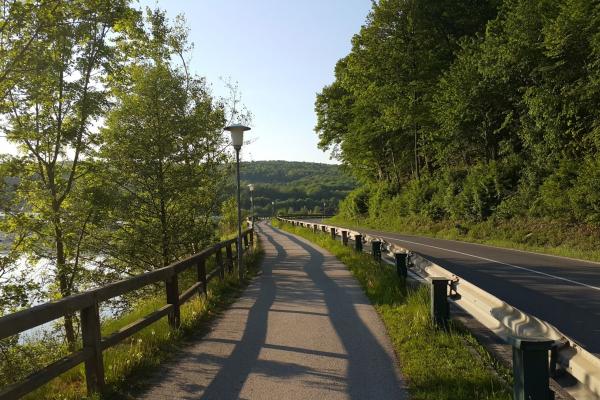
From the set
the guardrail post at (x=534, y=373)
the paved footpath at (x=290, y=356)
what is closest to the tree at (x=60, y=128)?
the paved footpath at (x=290, y=356)

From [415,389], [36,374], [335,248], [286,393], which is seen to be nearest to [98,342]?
[36,374]

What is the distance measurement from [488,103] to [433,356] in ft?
72.8

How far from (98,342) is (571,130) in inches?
754

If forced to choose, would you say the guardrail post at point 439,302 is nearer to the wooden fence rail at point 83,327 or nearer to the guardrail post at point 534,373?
the guardrail post at point 534,373

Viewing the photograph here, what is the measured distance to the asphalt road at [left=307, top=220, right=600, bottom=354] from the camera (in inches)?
286

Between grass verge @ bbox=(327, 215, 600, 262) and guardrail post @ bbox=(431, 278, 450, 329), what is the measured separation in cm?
1048

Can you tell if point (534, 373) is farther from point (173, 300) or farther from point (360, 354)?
point (173, 300)

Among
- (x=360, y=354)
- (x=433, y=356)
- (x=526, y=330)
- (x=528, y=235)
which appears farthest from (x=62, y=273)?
(x=528, y=235)

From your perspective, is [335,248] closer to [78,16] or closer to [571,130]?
[571,130]

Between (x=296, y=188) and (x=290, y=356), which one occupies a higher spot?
(x=296, y=188)

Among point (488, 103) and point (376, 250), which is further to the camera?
point (488, 103)

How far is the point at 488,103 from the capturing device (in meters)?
24.9

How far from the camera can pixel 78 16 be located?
10.4 m

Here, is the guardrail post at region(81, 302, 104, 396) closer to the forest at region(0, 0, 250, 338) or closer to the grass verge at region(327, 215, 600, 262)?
the forest at region(0, 0, 250, 338)
